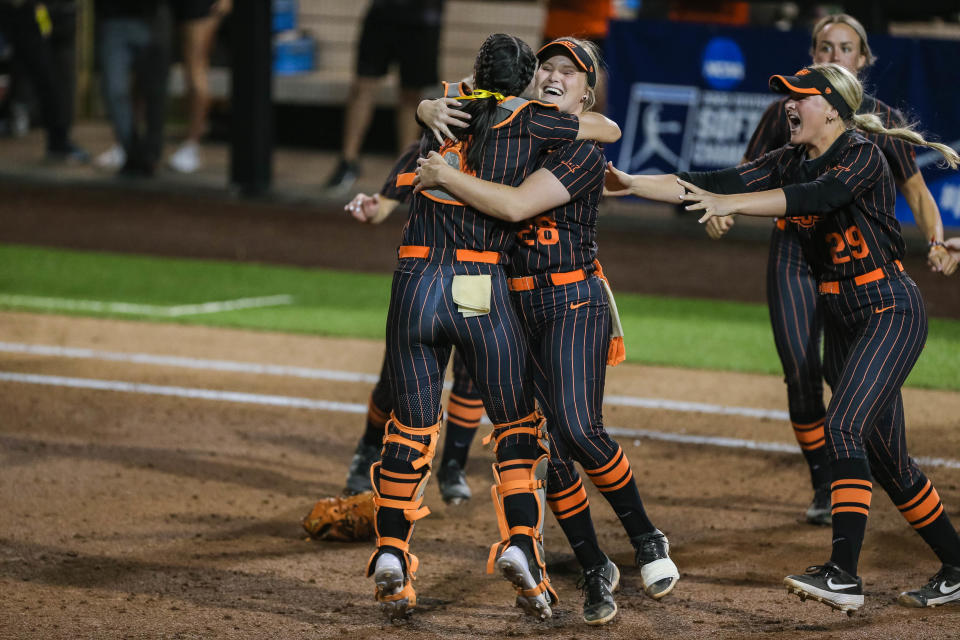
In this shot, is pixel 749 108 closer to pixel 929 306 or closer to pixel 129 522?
pixel 929 306

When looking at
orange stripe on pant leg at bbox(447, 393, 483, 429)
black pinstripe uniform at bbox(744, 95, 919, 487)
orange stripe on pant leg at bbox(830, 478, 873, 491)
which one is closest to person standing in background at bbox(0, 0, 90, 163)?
orange stripe on pant leg at bbox(447, 393, 483, 429)

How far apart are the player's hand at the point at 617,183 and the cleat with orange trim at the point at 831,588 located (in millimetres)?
1534

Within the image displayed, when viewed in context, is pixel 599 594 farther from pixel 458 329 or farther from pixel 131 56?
pixel 131 56

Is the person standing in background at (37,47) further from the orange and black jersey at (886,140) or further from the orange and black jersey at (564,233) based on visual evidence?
the orange and black jersey at (564,233)

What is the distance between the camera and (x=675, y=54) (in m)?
12.5

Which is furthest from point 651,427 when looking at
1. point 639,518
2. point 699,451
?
point 639,518

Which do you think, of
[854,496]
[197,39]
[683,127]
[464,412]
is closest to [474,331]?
[854,496]

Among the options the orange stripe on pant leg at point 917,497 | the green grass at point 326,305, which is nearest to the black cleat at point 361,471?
the orange stripe on pant leg at point 917,497

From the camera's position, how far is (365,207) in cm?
526

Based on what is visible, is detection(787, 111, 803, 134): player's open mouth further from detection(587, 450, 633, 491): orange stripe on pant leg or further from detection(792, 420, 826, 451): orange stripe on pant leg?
detection(792, 420, 826, 451): orange stripe on pant leg

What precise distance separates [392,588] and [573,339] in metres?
1.02

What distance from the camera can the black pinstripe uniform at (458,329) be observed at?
4.20 metres

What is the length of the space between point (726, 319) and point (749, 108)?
3203mm

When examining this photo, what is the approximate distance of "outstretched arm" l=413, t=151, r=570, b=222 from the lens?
4098 millimetres
